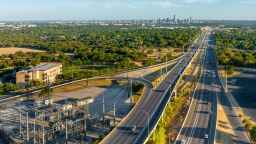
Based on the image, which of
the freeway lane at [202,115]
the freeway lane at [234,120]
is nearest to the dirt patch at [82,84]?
the freeway lane at [202,115]

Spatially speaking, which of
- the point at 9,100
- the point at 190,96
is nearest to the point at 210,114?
the point at 190,96

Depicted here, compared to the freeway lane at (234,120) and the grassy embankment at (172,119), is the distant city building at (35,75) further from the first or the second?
Answer: the freeway lane at (234,120)

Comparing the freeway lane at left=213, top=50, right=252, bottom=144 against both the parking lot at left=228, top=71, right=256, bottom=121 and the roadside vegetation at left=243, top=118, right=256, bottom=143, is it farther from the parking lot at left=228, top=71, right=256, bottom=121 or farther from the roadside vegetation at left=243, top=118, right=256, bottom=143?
the parking lot at left=228, top=71, right=256, bottom=121

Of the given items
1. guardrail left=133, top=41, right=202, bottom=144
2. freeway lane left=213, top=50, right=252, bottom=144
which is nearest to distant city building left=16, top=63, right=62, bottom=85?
guardrail left=133, top=41, right=202, bottom=144

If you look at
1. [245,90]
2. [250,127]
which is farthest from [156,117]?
[245,90]

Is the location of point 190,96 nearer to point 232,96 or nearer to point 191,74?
point 232,96

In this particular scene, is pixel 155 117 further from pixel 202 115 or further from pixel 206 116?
pixel 202 115
